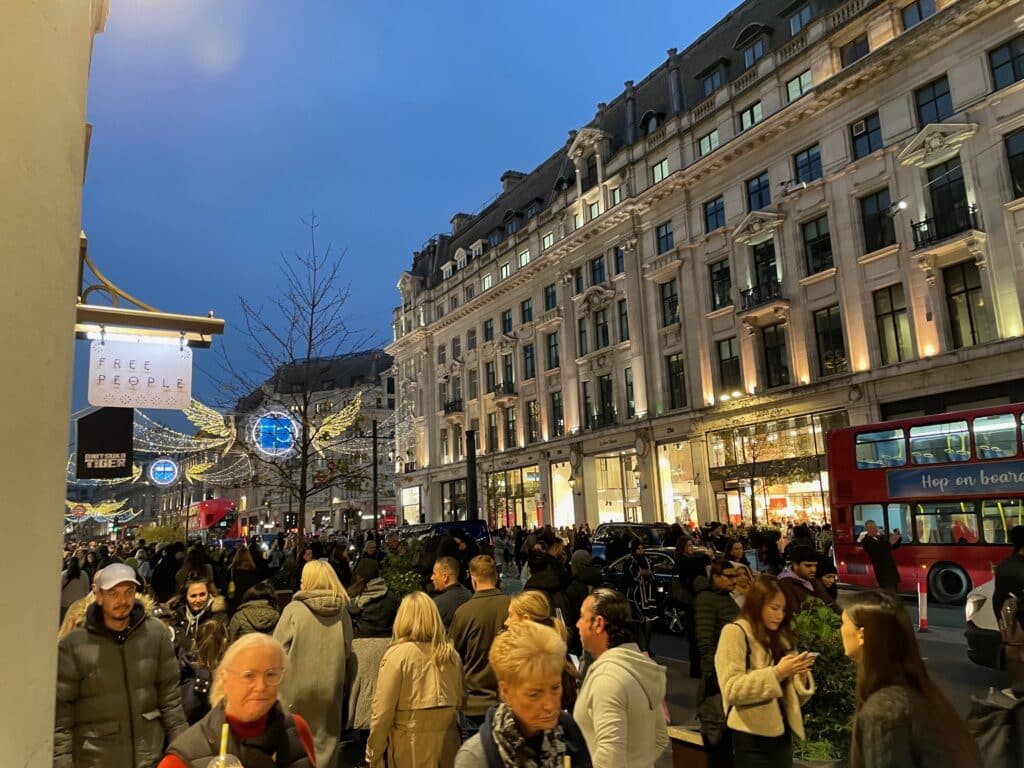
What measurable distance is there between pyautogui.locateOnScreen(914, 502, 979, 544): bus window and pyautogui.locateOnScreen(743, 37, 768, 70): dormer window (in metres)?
22.7

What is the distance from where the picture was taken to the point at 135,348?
7.48 metres

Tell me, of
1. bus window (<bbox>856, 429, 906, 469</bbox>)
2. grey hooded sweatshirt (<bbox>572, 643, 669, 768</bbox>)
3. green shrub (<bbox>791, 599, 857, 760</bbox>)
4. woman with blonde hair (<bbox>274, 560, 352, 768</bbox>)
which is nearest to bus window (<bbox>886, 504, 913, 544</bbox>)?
bus window (<bbox>856, 429, 906, 469</bbox>)

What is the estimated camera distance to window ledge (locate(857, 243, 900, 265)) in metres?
25.3

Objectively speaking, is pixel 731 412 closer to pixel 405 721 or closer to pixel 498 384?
pixel 498 384

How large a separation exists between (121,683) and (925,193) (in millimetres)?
28197

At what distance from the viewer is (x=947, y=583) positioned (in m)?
16.2

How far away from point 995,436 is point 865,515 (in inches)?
143

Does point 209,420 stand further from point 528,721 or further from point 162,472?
point 162,472

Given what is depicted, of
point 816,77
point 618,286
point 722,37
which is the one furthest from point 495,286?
point 816,77

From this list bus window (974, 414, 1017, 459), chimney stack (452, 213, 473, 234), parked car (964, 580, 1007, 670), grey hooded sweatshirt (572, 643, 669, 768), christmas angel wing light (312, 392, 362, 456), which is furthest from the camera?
chimney stack (452, 213, 473, 234)

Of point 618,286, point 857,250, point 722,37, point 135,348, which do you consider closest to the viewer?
point 135,348

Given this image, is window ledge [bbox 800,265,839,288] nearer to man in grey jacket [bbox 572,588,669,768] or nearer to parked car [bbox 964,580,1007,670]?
parked car [bbox 964,580,1007,670]

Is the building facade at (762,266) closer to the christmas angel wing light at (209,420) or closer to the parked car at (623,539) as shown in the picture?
the parked car at (623,539)

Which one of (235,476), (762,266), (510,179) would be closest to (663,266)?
(762,266)
